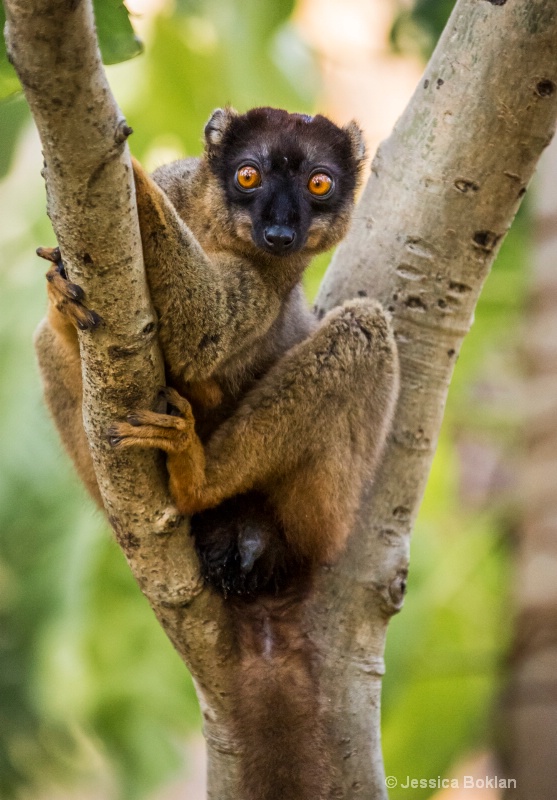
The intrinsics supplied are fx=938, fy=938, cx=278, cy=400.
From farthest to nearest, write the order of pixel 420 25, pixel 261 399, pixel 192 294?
pixel 420 25 → pixel 261 399 → pixel 192 294

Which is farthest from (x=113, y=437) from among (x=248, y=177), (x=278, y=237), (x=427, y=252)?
(x=427, y=252)

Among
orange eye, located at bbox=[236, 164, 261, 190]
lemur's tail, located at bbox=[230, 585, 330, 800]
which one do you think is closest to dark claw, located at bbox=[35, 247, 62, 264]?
orange eye, located at bbox=[236, 164, 261, 190]

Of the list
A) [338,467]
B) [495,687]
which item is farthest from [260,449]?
[495,687]

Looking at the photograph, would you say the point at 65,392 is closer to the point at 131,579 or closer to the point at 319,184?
the point at 319,184

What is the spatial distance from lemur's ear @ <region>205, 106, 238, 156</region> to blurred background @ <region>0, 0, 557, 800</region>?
47.9 inches

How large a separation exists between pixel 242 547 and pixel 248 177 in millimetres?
1526

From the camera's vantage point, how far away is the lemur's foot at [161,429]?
3035mm

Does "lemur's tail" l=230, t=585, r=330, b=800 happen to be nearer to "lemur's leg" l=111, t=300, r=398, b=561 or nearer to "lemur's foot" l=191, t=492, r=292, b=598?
"lemur's foot" l=191, t=492, r=292, b=598

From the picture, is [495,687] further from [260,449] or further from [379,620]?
[260,449]

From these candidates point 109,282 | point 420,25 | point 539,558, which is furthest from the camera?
point 420,25

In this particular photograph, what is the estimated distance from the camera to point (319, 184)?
4051 mm

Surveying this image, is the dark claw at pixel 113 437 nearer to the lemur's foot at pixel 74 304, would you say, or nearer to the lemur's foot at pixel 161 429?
the lemur's foot at pixel 161 429

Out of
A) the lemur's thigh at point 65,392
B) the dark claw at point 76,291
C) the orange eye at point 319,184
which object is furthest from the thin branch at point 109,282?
the orange eye at point 319,184

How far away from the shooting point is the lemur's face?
380 centimetres
